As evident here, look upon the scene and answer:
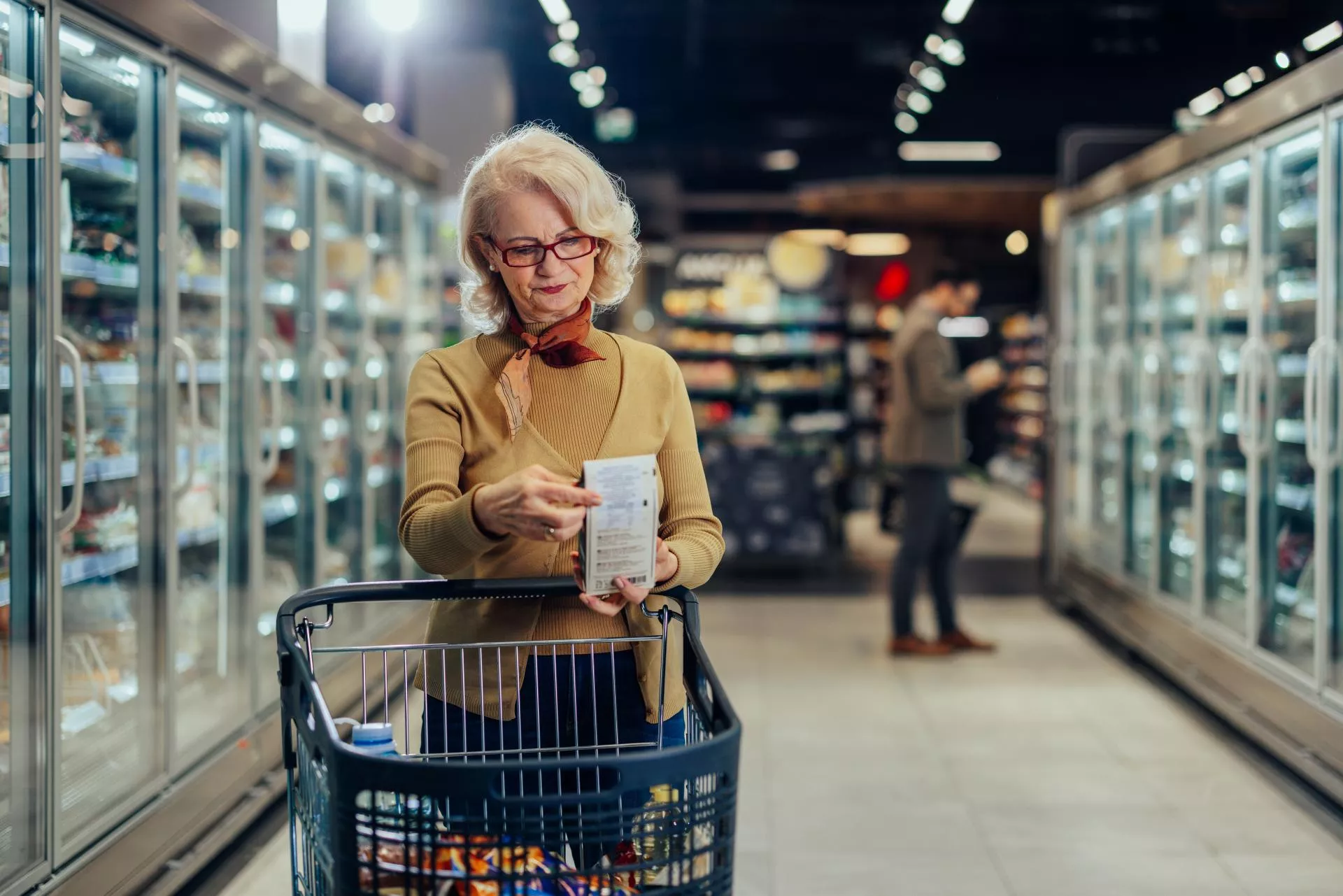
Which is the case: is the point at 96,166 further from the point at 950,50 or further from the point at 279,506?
the point at 950,50

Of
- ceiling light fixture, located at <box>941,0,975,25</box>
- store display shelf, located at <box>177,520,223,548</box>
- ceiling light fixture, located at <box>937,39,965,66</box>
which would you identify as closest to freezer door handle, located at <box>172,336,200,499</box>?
store display shelf, located at <box>177,520,223,548</box>

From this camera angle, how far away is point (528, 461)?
Result: 1.81m

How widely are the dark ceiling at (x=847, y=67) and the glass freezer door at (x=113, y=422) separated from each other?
2.77 m

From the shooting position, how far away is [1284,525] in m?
4.82

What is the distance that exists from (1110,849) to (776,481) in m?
5.38

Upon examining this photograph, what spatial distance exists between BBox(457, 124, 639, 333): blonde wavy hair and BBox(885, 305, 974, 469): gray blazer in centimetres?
455

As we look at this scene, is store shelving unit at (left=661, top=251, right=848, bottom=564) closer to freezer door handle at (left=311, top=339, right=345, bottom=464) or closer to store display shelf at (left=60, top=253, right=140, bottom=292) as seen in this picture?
freezer door handle at (left=311, top=339, right=345, bottom=464)

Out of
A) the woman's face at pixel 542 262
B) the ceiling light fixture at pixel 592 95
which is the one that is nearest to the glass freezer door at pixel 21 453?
the woman's face at pixel 542 262

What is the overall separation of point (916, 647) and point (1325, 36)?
129 inches

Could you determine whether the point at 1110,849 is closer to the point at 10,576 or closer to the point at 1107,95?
the point at 10,576

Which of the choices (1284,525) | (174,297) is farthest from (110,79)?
(1284,525)

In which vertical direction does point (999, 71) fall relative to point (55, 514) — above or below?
above

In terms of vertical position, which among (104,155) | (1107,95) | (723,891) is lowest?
(723,891)

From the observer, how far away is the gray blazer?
6363 mm
